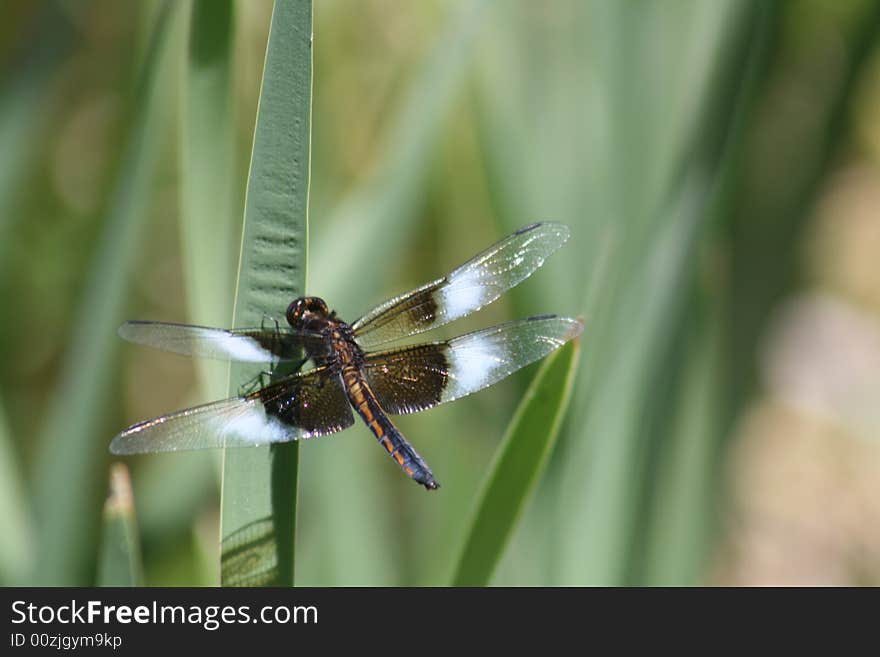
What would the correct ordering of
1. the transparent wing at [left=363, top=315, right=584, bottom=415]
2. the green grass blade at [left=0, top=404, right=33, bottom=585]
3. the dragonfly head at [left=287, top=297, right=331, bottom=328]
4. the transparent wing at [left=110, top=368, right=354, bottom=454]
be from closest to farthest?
the transparent wing at [left=110, top=368, right=354, bottom=454] < the dragonfly head at [left=287, top=297, right=331, bottom=328] < the transparent wing at [left=363, top=315, right=584, bottom=415] < the green grass blade at [left=0, top=404, right=33, bottom=585]

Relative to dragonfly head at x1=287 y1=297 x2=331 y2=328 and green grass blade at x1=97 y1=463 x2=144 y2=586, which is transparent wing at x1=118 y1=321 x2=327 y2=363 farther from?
green grass blade at x1=97 y1=463 x2=144 y2=586

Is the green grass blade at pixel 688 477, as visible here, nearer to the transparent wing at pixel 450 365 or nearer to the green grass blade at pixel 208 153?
the transparent wing at pixel 450 365

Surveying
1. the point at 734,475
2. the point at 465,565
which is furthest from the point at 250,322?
the point at 734,475

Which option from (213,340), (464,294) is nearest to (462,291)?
(464,294)

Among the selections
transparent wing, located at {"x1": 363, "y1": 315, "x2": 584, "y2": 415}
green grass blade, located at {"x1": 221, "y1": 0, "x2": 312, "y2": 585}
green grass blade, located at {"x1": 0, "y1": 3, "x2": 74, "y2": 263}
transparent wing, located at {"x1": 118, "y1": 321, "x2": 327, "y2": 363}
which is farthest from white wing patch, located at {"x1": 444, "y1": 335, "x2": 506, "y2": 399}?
green grass blade, located at {"x1": 0, "y1": 3, "x2": 74, "y2": 263}
